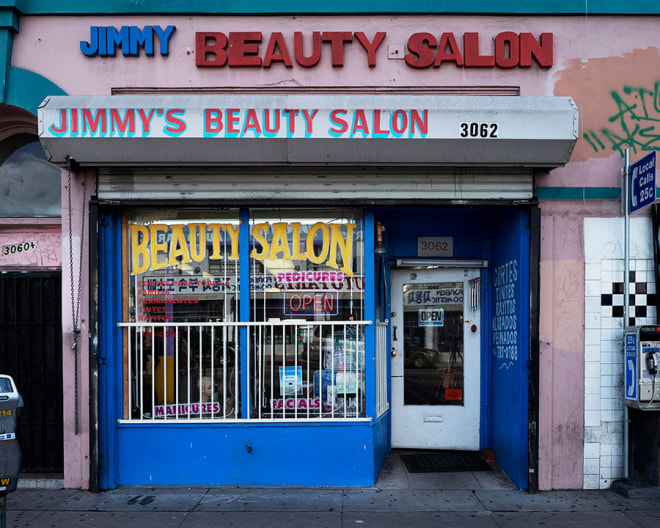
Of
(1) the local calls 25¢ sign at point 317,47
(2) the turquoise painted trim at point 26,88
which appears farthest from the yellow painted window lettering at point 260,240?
(2) the turquoise painted trim at point 26,88

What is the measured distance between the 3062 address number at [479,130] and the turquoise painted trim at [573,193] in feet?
3.14

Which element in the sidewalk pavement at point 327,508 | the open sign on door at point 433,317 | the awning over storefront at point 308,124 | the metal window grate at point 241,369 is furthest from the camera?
the open sign on door at point 433,317

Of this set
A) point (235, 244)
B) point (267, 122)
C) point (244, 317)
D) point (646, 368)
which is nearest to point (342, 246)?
point (235, 244)

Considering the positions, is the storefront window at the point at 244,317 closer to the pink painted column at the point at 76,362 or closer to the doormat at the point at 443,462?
the pink painted column at the point at 76,362

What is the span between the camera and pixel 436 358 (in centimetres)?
689

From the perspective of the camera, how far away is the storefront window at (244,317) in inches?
229

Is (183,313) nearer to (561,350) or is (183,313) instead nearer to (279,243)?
(279,243)

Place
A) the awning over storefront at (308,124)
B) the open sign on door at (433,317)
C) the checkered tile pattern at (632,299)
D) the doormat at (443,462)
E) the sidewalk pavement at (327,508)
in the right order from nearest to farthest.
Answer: the sidewalk pavement at (327,508)
the awning over storefront at (308,124)
the checkered tile pattern at (632,299)
the doormat at (443,462)
the open sign on door at (433,317)

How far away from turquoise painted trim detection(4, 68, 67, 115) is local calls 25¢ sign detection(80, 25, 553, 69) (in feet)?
1.69

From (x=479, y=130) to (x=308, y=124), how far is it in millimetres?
1603

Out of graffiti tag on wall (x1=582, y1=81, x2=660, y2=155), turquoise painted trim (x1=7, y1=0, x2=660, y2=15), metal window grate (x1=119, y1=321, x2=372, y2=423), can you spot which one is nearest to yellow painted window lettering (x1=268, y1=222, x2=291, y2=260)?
metal window grate (x1=119, y1=321, x2=372, y2=423)

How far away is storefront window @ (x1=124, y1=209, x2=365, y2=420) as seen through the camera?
5809 millimetres

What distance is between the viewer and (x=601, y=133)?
569 cm

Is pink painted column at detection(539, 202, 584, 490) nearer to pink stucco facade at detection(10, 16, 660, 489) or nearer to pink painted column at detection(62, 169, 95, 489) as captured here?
pink stucco facade at detection(10, 16, 660, 489)
